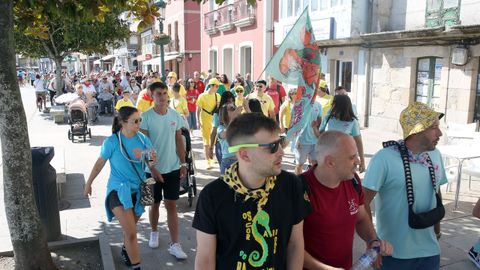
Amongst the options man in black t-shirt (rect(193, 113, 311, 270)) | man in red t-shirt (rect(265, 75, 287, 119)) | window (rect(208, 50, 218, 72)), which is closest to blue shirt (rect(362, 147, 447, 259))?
man in black t-shirt (rect(193, 113, 311, 270))

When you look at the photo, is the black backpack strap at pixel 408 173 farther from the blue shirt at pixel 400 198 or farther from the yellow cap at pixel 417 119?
the yellow cap at pixel 417 119

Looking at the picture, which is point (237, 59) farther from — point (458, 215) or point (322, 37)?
point (458, 215)

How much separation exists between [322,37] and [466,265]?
11.0 meters

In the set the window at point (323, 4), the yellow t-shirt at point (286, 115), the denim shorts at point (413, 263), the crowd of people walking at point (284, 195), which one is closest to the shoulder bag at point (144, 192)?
the crowd of people walking at point (284, 195)

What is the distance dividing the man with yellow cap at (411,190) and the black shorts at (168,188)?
2210 millimetres

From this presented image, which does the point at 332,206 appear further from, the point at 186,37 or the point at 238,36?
the point at 186,37

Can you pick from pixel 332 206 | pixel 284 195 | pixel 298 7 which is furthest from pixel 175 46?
pixel 284 195

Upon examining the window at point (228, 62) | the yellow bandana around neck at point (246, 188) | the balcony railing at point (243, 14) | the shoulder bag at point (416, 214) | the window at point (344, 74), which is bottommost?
the shoulder bag at point (416, 214)

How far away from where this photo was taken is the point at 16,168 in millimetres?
3629

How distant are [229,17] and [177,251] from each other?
19.6m

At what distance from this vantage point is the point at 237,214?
2.06 m

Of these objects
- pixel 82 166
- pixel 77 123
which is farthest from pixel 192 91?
pixel 82 166

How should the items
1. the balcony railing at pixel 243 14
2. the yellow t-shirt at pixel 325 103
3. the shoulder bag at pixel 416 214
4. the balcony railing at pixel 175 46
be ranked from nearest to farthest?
1. the shoulder bag at pixel 416 214
2. the yellow t-shirt at pixel 325 103
3. the balcony railing at pixel 243 14
4. the balcony railing at pixel 175 46

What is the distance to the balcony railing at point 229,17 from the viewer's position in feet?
66.7
